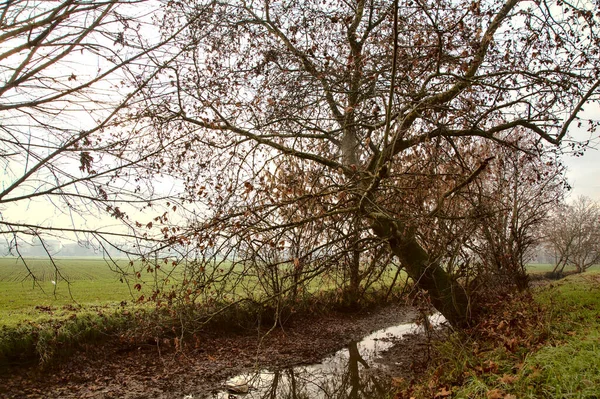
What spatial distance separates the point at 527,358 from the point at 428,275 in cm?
296

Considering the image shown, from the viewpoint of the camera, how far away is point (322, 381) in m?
7.88

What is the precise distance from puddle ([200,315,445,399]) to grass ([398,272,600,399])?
1.77 m

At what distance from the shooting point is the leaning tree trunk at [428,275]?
6848 mm

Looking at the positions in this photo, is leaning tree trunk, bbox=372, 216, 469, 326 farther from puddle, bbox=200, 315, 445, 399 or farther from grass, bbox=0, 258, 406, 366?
puddle, bbox=200, 315, 445, 399

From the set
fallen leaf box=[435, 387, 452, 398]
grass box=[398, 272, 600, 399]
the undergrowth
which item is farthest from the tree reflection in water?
fallen leaf box=[435, 387, 452, 398]

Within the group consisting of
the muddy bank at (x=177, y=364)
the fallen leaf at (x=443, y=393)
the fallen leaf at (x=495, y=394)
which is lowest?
the muddy bank at (x=177, y=364)

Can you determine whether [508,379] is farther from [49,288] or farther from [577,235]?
[577,235]

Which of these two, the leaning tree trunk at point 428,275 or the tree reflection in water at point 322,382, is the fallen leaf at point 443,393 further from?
the leaning tree trunk at point 428,275

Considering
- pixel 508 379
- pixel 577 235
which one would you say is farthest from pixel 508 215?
pixel 577 235

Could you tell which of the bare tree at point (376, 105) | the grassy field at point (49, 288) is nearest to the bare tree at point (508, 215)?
the bare tree at point (376, 105)

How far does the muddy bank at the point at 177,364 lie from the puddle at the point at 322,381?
0.33 metres

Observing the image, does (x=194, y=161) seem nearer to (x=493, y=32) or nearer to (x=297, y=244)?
(x=297, y=244)

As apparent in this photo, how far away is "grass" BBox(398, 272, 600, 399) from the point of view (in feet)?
11.6

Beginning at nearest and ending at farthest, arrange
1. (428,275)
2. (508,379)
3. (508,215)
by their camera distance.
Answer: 1. (508,379)
2. (428,275)
3. (508,215)
